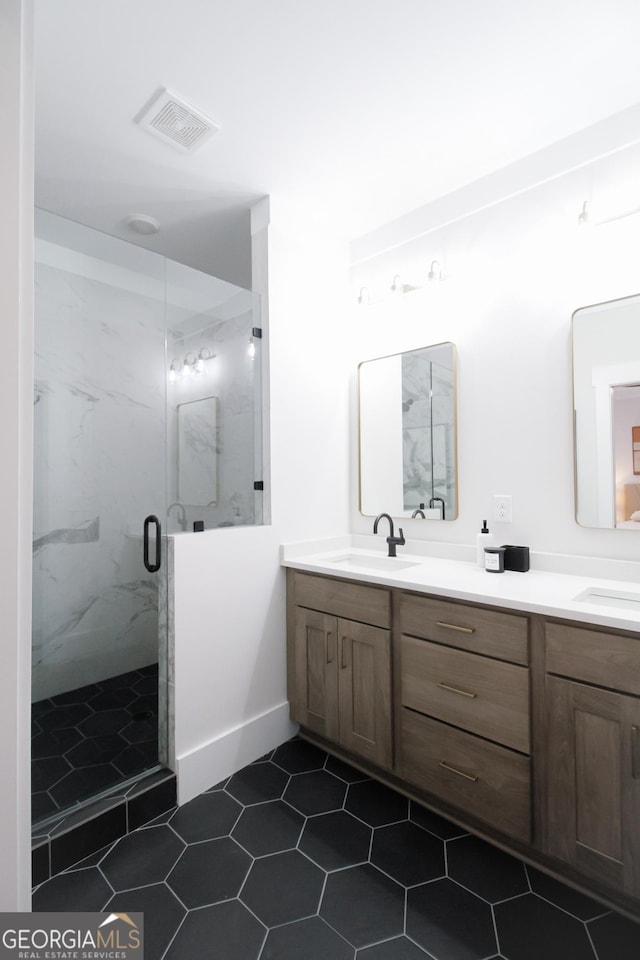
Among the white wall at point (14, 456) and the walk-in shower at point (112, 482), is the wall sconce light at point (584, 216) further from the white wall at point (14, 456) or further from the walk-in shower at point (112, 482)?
the white wall at point (14, 456)

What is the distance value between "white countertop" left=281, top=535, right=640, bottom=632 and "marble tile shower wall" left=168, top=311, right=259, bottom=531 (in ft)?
1.29

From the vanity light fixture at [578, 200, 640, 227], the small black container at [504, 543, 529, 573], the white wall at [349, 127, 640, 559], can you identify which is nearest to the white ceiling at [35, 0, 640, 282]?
the white wall at [349, 127, 640, 559]

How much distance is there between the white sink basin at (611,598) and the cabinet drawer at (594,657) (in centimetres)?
22

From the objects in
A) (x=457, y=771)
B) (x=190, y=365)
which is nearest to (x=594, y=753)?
(x=457, y=771)

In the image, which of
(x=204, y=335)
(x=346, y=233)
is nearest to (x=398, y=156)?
(x=346, y=233)

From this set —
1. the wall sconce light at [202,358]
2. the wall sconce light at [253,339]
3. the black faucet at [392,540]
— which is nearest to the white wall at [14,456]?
the wall sconce light at [202,358]

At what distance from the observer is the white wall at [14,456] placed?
2.79ft

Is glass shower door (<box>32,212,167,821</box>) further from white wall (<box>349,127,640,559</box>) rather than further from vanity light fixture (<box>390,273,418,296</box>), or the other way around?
white wall (<box>349,127,640,559</box>)

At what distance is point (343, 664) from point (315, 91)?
89.2 inches

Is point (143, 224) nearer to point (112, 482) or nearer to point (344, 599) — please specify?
point (112, 482)

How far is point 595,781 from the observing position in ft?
4.34

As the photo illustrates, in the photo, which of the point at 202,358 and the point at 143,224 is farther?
the point at 143,224

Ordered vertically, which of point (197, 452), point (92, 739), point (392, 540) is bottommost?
point (92, 739)

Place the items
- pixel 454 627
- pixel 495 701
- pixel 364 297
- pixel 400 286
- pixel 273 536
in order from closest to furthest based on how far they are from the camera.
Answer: pixel 495 701
pixel 454 627
pixel 273 536
pixel 400 286
pixel 364 297
